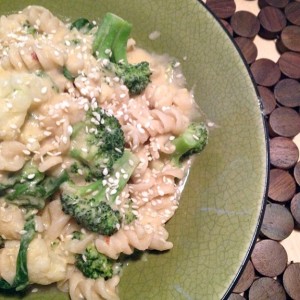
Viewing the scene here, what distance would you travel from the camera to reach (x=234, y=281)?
8.06 feet

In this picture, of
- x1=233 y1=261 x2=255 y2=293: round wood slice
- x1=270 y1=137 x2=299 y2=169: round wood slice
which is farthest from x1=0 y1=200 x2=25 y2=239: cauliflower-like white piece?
x1=270 y1=137 x2=299 y2=169: round wood slice

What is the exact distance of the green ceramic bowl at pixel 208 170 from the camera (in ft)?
8.30

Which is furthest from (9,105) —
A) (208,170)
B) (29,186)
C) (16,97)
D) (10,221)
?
(208,170)

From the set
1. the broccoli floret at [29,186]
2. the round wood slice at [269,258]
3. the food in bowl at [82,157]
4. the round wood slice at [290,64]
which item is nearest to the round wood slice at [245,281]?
the round wood slice at [269,258]

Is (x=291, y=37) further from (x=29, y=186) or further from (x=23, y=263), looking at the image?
(x=23, y=263)

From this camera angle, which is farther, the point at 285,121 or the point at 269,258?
the point at 285,121

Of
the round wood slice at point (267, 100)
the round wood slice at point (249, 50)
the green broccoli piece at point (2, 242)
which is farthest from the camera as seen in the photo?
the round wood slice at point (249, 50)

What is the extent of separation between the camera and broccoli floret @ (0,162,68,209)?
2.44 meters

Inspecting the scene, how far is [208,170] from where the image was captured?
2771 mm

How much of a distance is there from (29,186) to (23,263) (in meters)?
0.37

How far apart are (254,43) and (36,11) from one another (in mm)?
1437

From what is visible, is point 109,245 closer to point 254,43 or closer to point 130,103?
point 130,103

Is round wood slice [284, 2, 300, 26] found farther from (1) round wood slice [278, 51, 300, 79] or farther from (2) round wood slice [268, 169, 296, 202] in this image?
(2) round wood slice [268, 169, 296, 202]

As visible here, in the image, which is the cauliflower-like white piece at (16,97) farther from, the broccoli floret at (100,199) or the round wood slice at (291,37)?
the round wood slice at (291,37)
